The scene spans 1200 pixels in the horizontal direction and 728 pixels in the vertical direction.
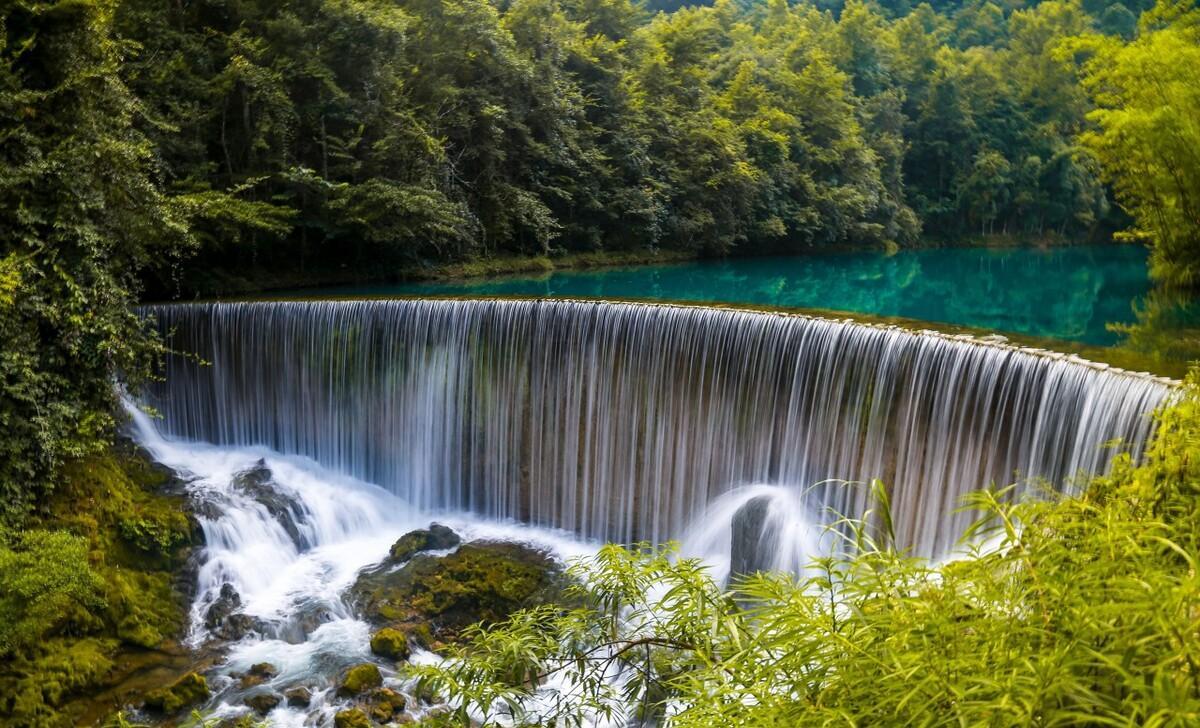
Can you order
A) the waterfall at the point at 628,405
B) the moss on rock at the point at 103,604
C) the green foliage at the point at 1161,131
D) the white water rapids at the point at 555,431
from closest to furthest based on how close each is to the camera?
the moss on rock at the point at 103,604, the waterfall at the point at 628,405, the white water rapids at the point at 555,431, the green foliage at the point at 1161,131

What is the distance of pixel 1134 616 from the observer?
1512mm

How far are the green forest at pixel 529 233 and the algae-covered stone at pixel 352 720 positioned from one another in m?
0.06

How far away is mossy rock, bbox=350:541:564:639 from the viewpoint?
969 centimetres

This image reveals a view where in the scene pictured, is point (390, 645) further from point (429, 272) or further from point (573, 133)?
point (573, 133)

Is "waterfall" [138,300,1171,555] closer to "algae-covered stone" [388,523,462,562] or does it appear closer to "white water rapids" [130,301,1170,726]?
"white water rapids" [130,301,1170,726]

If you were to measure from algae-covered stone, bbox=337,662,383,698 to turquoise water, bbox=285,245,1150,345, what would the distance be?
23.2 feet

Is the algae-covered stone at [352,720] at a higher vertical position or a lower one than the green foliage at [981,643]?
lower

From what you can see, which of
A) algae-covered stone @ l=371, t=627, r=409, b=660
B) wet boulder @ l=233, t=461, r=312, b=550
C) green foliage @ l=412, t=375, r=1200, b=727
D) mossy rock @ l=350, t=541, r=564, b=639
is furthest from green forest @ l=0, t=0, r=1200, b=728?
mossy rock @ l=350, t=541, r=564, b=639

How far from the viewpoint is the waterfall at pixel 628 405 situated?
8.38 metres

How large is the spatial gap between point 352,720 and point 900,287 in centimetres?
2002

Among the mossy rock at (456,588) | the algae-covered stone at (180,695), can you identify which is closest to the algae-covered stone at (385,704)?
the mossy rock at (456,588)

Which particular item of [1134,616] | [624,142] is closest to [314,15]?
[624,142]

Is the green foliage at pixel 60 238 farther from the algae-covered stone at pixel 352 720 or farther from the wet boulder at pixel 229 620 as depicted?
the algae-covered stone at pixel 352 720

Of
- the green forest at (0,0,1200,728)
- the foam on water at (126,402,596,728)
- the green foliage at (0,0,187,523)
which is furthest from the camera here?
the green foliage at (0,0,187,523)
